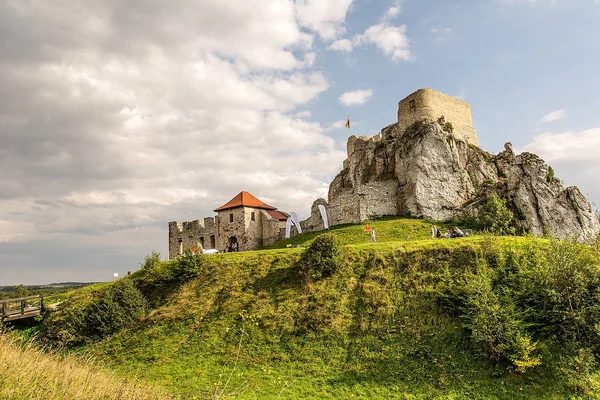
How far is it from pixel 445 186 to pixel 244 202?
21956 mm

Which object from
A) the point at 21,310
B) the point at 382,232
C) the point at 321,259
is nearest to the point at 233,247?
the point at 382,232

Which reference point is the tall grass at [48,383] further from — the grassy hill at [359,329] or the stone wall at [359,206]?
the stone wall at [359,206]

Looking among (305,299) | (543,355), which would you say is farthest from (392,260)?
(543,355)

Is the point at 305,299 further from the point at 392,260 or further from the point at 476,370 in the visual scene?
the point at 476,370

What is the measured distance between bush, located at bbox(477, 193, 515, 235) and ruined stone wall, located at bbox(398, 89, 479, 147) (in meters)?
15.7

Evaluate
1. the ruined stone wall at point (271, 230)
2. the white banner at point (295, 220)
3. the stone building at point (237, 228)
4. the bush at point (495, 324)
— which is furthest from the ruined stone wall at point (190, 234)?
the bush at point (495, 324)

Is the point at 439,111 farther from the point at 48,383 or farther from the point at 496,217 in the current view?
the point at 48,383

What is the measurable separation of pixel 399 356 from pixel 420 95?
134 ft

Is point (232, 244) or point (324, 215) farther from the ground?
point (324, 215)

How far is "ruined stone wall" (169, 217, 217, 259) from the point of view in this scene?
43.9 meters

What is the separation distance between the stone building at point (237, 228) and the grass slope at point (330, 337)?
50.4 feet

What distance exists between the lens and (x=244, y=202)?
139ft

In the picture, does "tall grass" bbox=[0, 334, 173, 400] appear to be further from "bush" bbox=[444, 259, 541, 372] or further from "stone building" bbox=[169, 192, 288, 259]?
"stone building" bbox=[169, 192, 288, 259]

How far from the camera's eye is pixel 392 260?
74.1 feet
